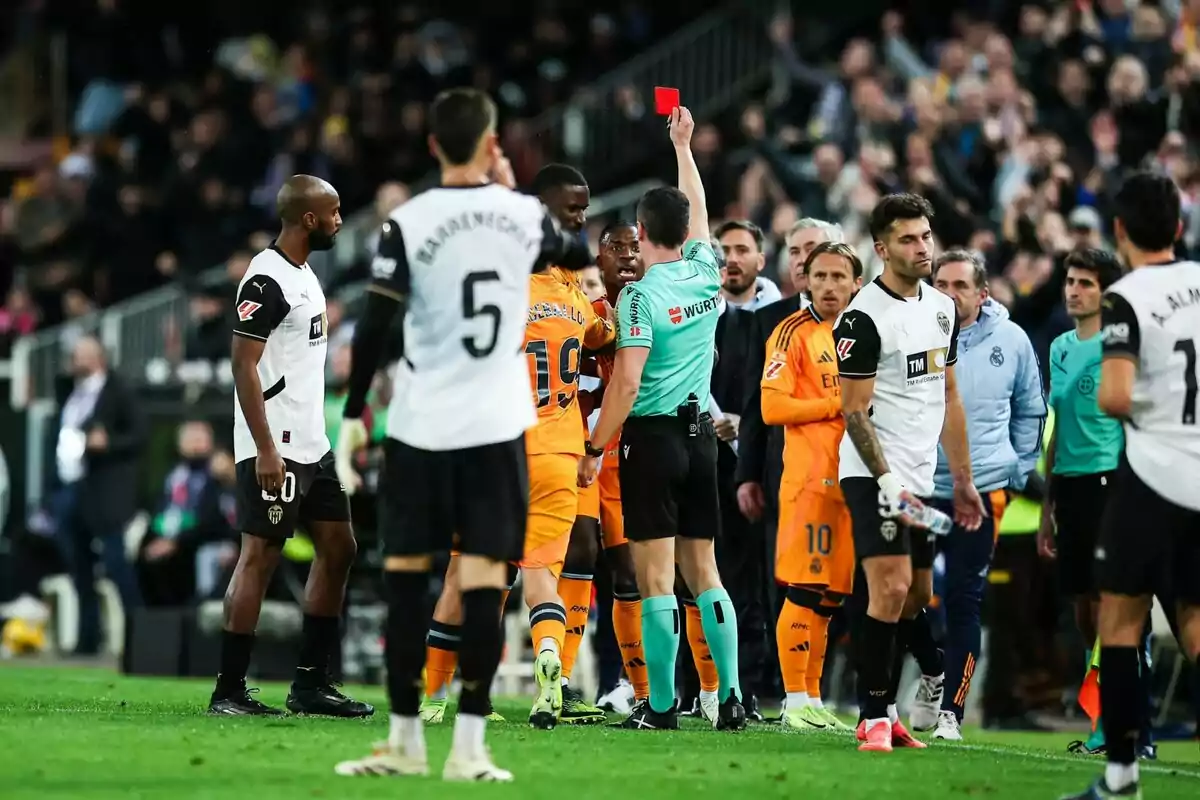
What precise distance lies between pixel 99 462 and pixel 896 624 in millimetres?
10945

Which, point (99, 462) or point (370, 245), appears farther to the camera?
point (370, 245)

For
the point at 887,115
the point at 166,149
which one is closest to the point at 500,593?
the point at 887,115

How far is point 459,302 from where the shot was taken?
288 inches

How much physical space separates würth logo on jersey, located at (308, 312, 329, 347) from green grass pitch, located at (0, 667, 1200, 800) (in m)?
1.81

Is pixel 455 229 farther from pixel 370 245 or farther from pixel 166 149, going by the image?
pixel 166 149

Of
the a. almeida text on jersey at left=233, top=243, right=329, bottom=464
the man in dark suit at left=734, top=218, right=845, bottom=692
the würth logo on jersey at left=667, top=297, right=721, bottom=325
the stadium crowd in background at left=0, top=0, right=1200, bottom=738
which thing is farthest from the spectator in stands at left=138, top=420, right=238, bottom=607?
the würth logo on jersey at left=667, top=297, right=721, bottom=325

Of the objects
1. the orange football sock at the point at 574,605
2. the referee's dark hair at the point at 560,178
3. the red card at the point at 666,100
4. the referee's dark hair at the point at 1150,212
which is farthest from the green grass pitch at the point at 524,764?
the red card at the point at 666,100

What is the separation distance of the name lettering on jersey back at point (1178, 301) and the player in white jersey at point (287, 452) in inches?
161

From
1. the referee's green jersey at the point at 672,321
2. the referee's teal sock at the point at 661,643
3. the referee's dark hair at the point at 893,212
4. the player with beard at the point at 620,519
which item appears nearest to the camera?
the referee's dark hair at the point at 893,212

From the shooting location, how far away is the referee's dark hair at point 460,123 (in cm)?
729

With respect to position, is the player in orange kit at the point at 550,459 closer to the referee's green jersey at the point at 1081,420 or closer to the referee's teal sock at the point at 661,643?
the referee's teal sock at the point at 661,643

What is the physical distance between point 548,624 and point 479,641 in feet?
7.19

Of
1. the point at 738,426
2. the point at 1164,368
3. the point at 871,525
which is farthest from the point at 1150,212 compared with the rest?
the point at 738,426

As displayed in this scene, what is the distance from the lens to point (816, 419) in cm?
1040
